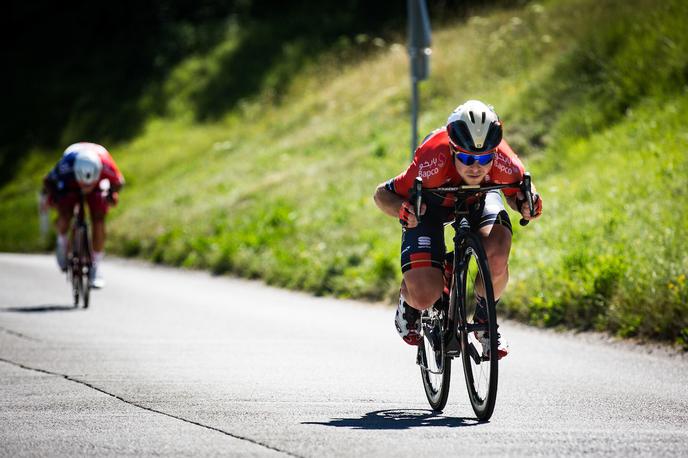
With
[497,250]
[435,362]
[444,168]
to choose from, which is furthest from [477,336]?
[444,168]

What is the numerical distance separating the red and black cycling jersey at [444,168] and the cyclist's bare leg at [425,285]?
0.44 metres

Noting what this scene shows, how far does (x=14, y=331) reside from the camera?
36.7 ft

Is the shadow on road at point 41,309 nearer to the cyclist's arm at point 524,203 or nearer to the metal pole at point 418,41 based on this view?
the metal pole at point 418,41

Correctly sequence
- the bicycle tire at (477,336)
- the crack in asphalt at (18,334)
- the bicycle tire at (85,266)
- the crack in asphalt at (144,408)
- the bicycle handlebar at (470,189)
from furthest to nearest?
the bicycle tire at (85,266), the crack in asphalt at (18,334), the bicycle handlebar at (470,189), the bicycle tire at (477,336), the crack in asphalt at (144,408)

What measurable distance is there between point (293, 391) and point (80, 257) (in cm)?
680

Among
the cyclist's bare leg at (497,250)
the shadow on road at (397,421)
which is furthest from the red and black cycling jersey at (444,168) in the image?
the shadow on road at (397,421)

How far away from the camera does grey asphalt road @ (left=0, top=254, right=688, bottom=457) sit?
583 cm

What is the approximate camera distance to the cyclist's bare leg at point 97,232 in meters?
14.3

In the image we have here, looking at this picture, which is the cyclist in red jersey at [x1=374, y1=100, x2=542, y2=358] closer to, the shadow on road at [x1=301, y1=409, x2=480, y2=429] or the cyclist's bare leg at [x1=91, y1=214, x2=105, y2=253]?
the shadow on road at [x1=301, y1=409, x2=480, y2=429]

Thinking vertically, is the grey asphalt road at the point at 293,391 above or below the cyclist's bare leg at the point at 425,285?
below

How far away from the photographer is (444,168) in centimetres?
690

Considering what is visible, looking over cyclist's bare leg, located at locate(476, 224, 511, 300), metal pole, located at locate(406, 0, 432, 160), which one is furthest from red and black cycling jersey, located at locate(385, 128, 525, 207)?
metal pole, located at locate(406, 0, 432, 160)

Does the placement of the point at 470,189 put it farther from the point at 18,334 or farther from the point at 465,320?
the point at 18,334

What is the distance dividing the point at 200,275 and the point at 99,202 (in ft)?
15.2
